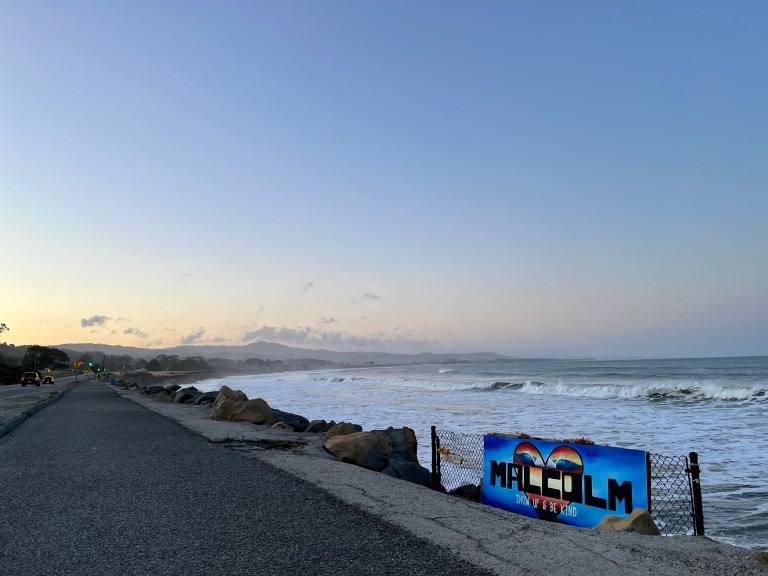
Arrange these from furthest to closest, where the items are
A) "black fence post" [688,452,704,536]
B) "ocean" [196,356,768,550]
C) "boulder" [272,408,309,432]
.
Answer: "boulder" [272,408,309,432]
"ocean" [196,356,768,550]
"black fence post" [688,452,704,536]

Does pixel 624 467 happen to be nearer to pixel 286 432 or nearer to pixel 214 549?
pixel 214 549

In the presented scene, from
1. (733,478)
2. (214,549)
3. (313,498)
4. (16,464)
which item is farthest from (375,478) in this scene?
(733,478)

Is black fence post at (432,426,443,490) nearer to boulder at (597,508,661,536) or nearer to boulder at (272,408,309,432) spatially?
boulder at (597,508,661,536)

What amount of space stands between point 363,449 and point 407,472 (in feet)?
3.74

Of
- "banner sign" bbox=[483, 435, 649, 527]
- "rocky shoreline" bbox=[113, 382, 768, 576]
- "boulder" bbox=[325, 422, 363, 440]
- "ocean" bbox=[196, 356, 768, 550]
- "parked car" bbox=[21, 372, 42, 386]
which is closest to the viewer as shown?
"rocky shoreline" bbox=[113, 382, 768, 576]

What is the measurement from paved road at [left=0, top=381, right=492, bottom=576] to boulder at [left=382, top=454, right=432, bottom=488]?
2.98 m

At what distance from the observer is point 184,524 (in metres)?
5.85

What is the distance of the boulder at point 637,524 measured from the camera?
20.1ft

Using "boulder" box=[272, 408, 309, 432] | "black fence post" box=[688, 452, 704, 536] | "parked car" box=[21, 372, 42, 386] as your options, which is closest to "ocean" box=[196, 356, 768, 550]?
"black fence post" box=[688, 452, 704, 536]

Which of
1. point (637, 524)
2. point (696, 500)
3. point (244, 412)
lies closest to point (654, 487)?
point (696, 500)

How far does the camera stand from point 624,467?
706cm

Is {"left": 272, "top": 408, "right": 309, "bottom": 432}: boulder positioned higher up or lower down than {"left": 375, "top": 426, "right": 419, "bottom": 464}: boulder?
lower down

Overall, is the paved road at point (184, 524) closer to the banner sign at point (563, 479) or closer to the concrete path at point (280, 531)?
the concrete path at point (280, 531)

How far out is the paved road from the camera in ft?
15.2
